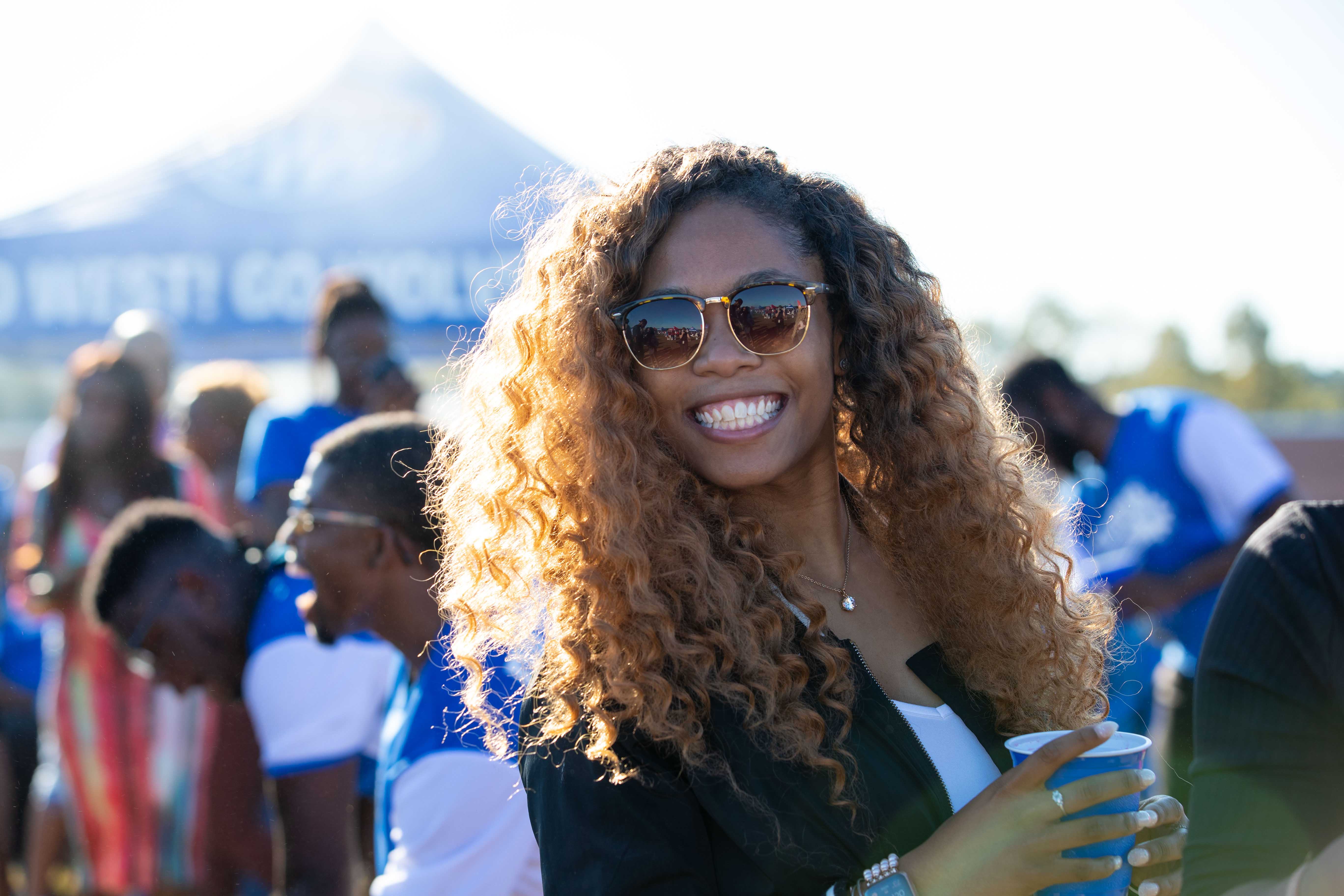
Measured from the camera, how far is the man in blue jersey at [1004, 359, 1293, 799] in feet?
12.8

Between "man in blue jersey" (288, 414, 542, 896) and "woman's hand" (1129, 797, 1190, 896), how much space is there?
101cm

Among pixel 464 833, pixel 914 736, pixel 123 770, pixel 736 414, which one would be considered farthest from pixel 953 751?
pixel 123 770

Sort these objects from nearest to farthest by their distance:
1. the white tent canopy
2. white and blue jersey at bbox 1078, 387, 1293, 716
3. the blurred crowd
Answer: the blurred crowd
white and blue jersey at bbox 1078, 387, 1293, 716
the white tent canopy

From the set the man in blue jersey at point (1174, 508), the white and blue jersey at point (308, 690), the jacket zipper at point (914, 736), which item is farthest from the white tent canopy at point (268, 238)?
the jacket zipper at point (914, 736)

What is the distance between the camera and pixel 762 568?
1.69 meters

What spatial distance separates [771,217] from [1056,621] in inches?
35.9

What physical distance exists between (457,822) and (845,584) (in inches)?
38.0

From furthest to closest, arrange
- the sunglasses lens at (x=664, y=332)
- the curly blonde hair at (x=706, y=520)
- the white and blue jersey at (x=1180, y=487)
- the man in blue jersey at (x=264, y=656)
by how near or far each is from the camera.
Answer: the white and blue jersey at (x=1180, y=487) → the man in blue jersey at (x=264, y=656) → the sunglasses lens at (x=664, y=332) → the curly blonde hair at (x=706, y=520)

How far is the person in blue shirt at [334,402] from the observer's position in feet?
14.2

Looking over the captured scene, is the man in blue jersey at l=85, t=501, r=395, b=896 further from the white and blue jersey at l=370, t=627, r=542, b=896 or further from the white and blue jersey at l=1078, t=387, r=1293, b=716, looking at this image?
the white and blue jersey at l=1078, t=387, r=1293, b=716

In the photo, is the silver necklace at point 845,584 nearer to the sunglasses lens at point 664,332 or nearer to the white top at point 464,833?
the sunglasses lens at point 664,332

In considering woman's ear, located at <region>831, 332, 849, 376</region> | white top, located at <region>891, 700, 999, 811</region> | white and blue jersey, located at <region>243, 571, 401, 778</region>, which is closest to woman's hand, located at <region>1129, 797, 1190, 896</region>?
white top, located at <region>891, 700, 999, 811</region>

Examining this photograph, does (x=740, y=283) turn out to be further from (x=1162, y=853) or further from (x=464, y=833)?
(x=464, y=833)

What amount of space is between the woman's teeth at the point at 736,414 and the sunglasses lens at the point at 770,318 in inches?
3.5
